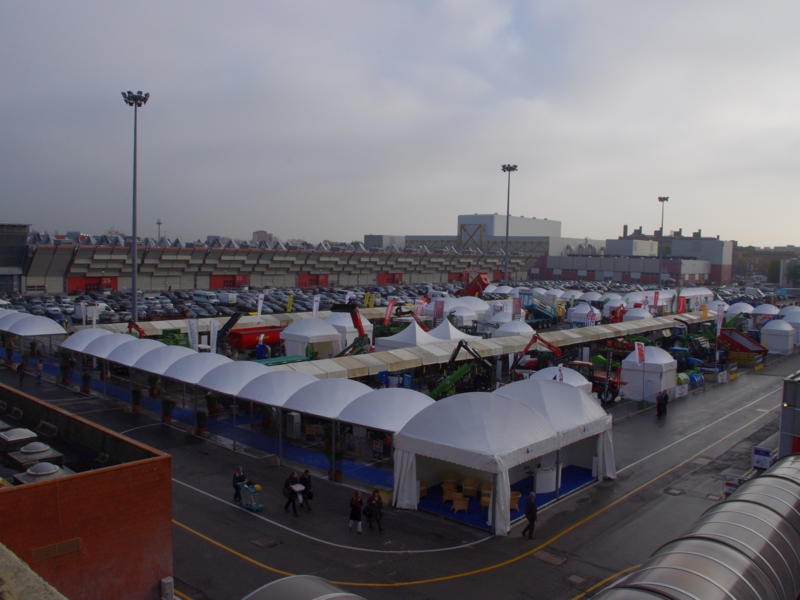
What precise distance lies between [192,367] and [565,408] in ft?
41.0

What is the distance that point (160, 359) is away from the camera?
22766mm

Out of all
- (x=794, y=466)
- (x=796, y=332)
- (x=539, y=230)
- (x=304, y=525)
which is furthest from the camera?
(x=539, y=230)

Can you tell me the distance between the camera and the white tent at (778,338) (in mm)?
40562

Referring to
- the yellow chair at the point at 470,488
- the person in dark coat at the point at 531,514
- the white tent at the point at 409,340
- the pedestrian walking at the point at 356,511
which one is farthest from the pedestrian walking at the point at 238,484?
the white tent at the point at 409,340

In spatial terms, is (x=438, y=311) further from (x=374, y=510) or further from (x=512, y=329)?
(x=374, y=510)

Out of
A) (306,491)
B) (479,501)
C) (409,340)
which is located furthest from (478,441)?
(409,340)

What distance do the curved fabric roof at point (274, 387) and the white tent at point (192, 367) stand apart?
2.82 meters

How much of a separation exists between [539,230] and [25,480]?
14213 centimetres

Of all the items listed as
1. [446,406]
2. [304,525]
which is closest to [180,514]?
[304,525]

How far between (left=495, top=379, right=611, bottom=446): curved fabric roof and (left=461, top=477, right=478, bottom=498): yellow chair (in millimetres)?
2292

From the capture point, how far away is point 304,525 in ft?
44.5

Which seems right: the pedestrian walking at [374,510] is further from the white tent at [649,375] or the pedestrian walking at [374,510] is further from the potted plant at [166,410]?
the white tent at [649,375]

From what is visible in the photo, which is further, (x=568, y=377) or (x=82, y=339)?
(x=82, y=339)

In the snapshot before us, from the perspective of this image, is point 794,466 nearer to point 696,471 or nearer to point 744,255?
point 696,471
